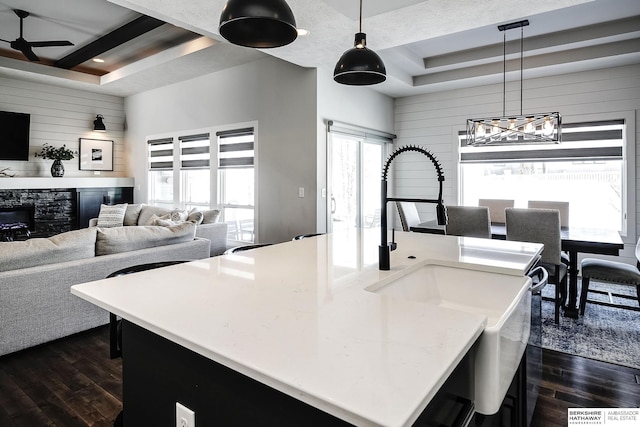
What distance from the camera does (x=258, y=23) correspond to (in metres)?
1.76

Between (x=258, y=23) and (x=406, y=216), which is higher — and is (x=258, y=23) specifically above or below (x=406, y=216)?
above

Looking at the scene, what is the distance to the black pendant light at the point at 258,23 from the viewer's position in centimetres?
147

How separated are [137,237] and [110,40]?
3.45 metres

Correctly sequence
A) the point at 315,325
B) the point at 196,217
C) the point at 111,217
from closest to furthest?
1. the point at 315,325
2. the point at 196,217
3. the point at 111,217

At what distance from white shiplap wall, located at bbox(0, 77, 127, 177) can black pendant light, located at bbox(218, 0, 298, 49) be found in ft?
21.6

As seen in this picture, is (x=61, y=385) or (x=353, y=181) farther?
(x=353, y=181)

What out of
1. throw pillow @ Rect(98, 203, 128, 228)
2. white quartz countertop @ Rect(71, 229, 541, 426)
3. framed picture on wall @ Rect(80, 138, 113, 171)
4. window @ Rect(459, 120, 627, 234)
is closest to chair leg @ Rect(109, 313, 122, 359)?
white quartz countertop @ Rect(71, 229, 541, 426)

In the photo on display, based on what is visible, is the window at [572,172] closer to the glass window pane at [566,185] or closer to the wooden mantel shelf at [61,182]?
the glass window pane at [566,185]

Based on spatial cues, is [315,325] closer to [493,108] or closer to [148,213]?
[493,108]

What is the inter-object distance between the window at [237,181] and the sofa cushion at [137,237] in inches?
62.2

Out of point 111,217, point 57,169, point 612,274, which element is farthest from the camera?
point 57,169

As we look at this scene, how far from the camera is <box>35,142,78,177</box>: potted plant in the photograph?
6.62m

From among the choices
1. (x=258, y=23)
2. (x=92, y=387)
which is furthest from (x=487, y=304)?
Result: (x=92, y=387)

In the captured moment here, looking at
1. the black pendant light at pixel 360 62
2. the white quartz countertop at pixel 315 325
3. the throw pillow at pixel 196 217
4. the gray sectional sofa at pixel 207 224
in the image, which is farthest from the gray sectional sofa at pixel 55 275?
the black pendant light at pixel 360 62
